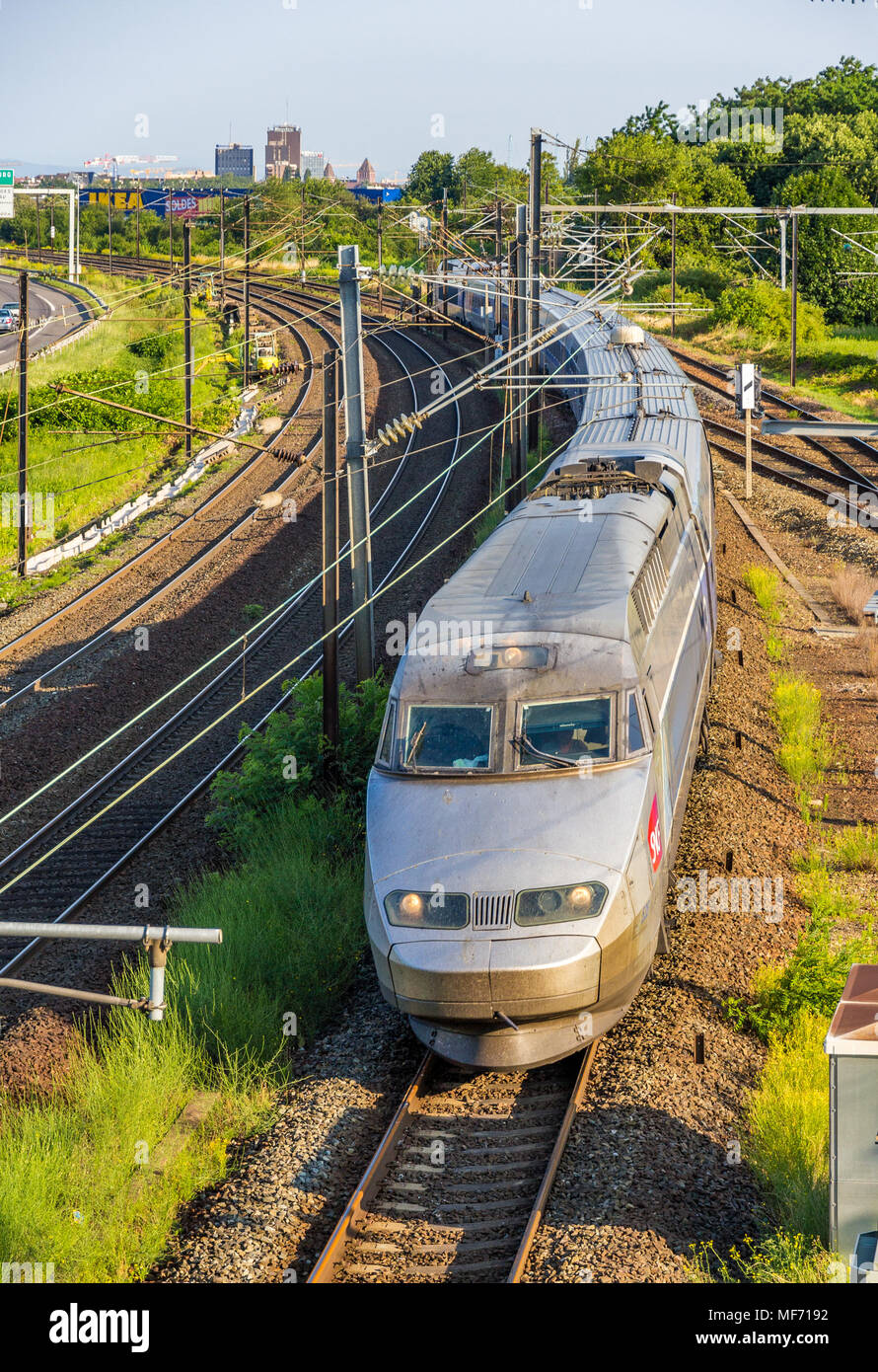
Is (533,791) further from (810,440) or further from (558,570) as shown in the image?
(810,440)

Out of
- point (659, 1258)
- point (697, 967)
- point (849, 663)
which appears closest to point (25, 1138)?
point (659, 1258)

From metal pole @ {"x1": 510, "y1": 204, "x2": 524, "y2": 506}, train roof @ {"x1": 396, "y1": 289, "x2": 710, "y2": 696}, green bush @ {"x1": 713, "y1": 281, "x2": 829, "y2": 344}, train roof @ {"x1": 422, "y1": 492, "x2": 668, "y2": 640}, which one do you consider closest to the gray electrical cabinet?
train roof @ {"x1": 396, "y1": 289, "x2": 710, "y2": 696}

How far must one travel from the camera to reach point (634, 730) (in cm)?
1043

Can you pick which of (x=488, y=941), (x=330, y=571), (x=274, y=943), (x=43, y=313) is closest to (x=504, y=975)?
(x=488, y=941)

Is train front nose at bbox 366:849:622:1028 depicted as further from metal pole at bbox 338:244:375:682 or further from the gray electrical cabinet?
metal pole at bbox 338:244:375:682

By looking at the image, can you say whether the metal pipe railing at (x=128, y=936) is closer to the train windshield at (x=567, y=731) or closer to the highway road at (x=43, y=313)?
the train windshield at (x=567, y=731)

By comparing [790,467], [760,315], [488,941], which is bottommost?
[488,941]

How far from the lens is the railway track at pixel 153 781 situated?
15.1m

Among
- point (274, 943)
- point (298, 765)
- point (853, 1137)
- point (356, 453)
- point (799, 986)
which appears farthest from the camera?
point (356, 453)

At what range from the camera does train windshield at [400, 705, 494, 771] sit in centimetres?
1029

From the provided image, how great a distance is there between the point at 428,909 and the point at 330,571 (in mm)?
6809

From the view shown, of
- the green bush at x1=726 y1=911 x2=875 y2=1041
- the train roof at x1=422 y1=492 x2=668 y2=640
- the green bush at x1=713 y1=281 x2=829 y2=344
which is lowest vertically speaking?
the green bush at x1=726 y1=911 x2=875 y2=1041

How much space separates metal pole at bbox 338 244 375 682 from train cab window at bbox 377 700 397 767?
5251 mm
